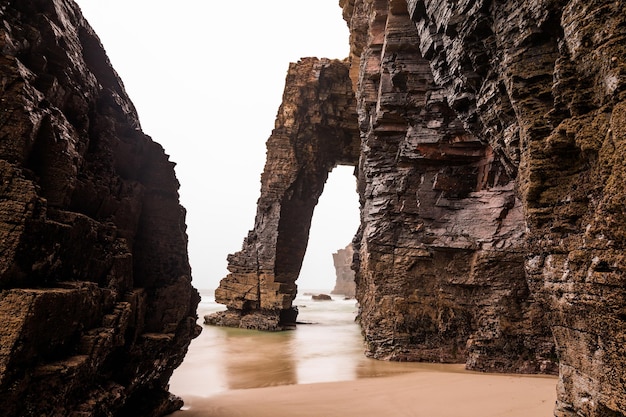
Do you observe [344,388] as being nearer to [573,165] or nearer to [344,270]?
[573,165]

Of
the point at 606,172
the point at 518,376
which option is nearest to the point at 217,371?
the point at 518,376

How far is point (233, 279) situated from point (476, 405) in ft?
62.4

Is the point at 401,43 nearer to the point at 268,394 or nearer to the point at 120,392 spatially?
the point at 268,394

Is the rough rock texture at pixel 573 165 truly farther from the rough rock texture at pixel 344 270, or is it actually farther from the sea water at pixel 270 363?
the rough rock texture at pixel 344 270

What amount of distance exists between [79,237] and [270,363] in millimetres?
9405

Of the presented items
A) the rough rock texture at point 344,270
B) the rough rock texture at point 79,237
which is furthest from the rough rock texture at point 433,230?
the rough rock texture at point 344,270

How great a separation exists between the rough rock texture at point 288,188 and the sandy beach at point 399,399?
1481cm

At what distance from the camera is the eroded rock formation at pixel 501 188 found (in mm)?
3574

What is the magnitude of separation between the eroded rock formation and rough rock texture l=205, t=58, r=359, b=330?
6.27 meters

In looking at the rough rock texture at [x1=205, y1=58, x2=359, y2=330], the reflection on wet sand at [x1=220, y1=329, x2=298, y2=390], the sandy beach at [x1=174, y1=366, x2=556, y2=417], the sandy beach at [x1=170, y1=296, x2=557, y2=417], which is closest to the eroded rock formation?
the sandy beach at [x1=170, y1=296, x2=557, y2=417]

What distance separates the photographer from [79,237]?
4.33 m

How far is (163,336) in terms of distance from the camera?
5734 mm

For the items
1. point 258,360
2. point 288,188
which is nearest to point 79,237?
point 258,360

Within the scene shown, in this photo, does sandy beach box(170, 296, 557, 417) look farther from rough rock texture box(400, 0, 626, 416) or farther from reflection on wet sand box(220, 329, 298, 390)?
rough rock texture box(400, 0, 626, 416)
